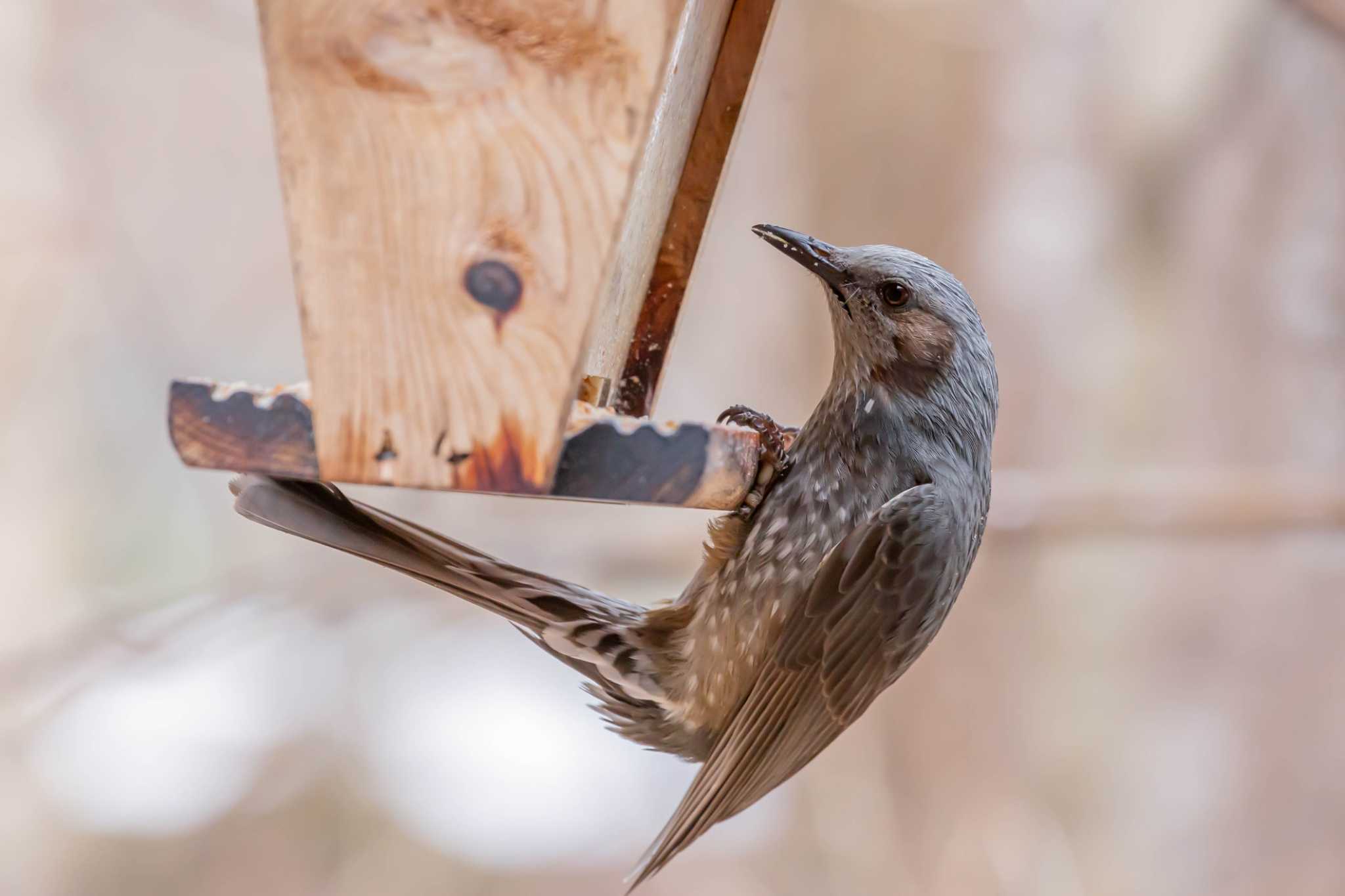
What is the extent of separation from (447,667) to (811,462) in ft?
12.6

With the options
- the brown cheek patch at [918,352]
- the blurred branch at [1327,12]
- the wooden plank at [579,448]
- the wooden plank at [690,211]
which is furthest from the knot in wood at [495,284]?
the blurred branch at [1327,12]

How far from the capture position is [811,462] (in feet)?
7.97

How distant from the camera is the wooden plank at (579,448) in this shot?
160 centimetres

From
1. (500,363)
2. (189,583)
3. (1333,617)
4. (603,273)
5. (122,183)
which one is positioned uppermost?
(603,273)

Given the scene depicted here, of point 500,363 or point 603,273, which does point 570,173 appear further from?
point 500,363

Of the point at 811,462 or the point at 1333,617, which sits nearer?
the point at 811,462

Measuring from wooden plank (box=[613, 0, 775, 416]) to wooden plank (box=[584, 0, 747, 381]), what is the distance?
0.02 m

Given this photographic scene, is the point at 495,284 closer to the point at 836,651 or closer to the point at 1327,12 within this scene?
the point at 836,651

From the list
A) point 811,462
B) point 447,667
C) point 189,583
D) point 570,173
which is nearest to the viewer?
point 570,173

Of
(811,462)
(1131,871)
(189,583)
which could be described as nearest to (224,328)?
(189,583)

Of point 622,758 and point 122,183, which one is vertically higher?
point 122,183

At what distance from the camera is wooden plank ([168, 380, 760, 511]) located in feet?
5.25

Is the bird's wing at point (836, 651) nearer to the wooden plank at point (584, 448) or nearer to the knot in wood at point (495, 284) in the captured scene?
the wooden plank at point (584, 448)

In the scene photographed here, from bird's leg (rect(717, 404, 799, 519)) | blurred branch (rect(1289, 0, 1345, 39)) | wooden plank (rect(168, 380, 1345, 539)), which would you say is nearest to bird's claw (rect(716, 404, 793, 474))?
bird's leg (rect(717, 404, 799, 519))
